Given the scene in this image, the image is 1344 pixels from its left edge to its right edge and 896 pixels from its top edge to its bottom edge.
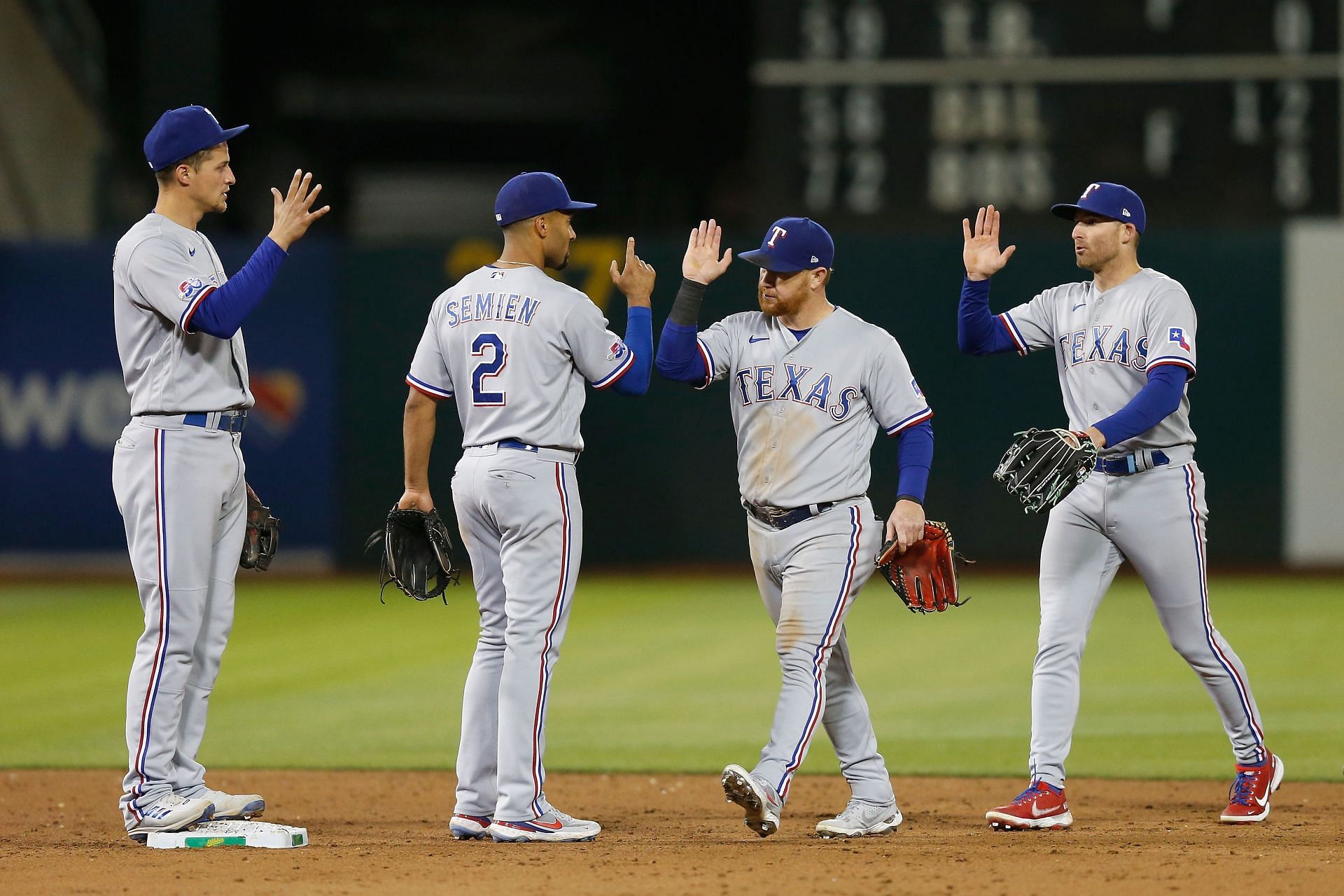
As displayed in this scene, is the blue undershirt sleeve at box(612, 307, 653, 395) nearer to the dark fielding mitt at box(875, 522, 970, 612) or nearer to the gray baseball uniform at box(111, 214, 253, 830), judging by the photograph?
the dark fielding mitt at box(875, 522, 970, 612)

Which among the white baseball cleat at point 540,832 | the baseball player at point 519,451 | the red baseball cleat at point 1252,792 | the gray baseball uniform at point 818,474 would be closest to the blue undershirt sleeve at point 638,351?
the baseball player at point 519,451

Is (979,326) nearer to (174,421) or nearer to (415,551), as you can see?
(415,551)

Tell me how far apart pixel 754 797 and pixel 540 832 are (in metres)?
0.66

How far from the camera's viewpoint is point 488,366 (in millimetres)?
4699

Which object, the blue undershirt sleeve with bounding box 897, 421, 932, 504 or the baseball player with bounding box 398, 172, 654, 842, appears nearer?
→ the baseball player with bounding box 398, 172, 654, 842

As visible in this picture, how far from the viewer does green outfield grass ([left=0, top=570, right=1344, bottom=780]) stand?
21.6ft

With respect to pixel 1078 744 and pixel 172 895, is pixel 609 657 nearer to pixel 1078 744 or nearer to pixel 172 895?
pixel 1078 744

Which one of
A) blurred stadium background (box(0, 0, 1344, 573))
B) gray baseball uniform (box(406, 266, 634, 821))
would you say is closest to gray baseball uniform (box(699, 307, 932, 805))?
gray baseball uniform (box(406, 266, 634, 821))

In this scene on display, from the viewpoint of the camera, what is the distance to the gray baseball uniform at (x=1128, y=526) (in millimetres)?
4984

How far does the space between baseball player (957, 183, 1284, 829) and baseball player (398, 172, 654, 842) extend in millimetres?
1243

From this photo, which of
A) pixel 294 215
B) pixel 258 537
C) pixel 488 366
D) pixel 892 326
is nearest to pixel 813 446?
pixel 488 366

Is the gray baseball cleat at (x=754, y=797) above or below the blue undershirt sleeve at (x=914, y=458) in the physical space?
below

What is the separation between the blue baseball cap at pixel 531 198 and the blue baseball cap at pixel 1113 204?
5.08 ft

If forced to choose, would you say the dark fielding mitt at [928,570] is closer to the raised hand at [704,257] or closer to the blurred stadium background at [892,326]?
the raised hand at [704,257]
